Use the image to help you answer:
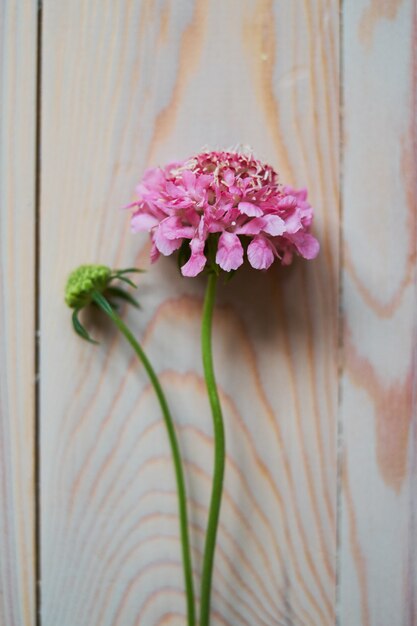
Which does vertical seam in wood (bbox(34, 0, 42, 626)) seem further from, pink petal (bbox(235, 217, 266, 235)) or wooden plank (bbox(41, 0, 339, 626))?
pink petal (bbox(235, 217, 266, 235))

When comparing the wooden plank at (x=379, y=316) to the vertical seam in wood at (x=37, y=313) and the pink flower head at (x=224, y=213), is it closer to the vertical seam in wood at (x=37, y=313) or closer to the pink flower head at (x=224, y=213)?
the pink flower head at (x=224, y=213)

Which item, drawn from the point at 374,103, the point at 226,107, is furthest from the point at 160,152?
the point at 374,103

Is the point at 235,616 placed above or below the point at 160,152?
below

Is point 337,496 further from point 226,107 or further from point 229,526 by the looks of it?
point 226,107

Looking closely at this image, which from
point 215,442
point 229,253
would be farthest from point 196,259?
point 215,442

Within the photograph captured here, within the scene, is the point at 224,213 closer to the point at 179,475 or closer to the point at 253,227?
the point at 253,227
